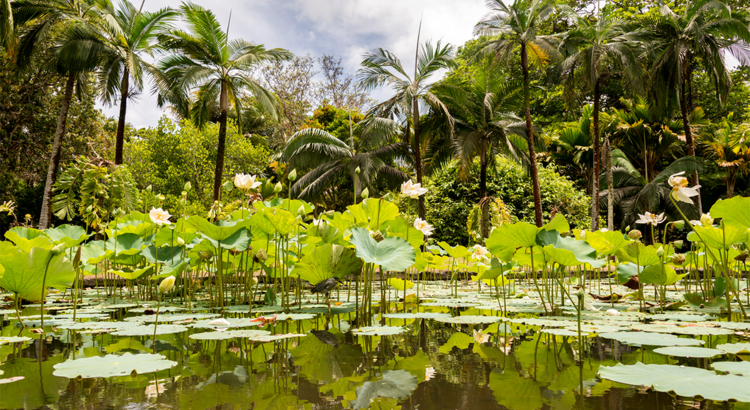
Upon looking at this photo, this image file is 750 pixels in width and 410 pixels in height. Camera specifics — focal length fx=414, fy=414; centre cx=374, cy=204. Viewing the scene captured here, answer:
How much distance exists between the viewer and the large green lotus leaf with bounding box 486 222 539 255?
2.11 metres

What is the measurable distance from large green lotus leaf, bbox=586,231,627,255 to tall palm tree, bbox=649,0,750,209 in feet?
38.5

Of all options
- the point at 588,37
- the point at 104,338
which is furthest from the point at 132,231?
the point at 588,37

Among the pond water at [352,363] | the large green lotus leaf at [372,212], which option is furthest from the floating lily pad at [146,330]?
the large green lotus leaf at [372,212]

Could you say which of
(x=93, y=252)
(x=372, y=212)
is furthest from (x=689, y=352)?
(x=93, y=252)

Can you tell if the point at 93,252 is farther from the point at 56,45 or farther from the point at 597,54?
the point at 597,54

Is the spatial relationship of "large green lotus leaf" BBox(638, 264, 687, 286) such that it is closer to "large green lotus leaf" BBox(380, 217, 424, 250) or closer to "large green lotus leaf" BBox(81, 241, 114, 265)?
"large green lotus leaf" BBox(380, 217, 424, 250)

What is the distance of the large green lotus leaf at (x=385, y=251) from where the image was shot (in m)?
1.95

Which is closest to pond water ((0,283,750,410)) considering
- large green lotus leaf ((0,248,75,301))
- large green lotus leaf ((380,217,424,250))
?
large green lotus leaf ((0,248,75,301))

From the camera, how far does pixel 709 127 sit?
15242 mm

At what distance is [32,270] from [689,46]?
16.4 m

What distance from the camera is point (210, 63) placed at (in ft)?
38.0

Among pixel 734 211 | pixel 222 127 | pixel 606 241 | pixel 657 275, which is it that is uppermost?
pixel 222 127

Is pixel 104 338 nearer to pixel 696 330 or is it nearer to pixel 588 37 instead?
pixel 696 330

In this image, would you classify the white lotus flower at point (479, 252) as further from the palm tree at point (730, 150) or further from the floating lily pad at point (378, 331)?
the palm tree at point (730, 150)
